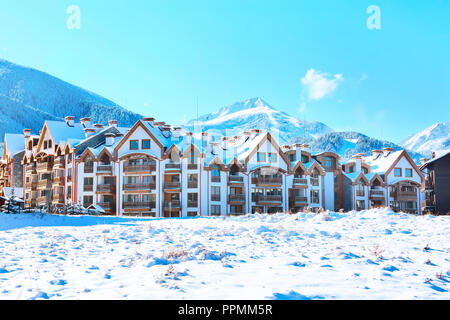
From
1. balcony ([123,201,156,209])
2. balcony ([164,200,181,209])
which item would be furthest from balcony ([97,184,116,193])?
balcony ([164,200,181,209])

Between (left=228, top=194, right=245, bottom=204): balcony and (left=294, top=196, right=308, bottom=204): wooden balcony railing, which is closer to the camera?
(left=228, top=194, right=245, bottom=204): balcony

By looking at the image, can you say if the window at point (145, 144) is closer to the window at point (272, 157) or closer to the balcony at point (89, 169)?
the balcony at point (89, 169)

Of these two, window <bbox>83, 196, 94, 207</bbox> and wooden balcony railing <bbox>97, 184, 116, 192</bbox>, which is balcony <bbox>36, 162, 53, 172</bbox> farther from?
wooden balcony railing <bbox>97, 184, 116, 192</bbox>

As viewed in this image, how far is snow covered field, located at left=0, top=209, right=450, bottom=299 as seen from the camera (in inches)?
335

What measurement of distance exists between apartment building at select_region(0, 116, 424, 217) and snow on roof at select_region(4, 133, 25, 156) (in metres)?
12.5

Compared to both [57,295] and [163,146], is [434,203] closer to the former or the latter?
[163,146]

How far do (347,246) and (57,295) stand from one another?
339 inches

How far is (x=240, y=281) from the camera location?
9195mm

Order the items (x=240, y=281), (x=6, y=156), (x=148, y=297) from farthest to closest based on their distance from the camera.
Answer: (x=6, y=156) → (x=240, y=281) → (x=148, y=297)

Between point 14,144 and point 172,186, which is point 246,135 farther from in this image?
point 14,144

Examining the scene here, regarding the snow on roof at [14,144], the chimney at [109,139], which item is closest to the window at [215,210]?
the chimney at [109,139]

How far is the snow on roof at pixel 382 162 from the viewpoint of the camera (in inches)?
2670

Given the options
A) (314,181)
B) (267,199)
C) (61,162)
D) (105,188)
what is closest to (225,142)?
(267,199)
